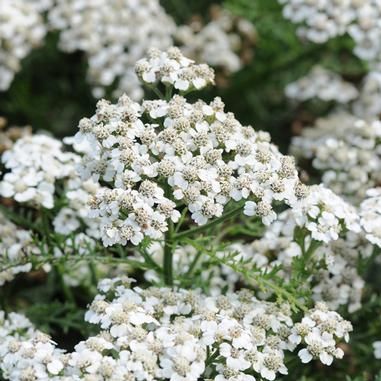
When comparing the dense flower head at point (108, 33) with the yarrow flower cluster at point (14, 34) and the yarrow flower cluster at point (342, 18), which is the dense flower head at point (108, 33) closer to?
the yarrow flower cluster at point (14, 34)

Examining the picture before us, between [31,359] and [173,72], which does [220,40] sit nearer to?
[173,72]

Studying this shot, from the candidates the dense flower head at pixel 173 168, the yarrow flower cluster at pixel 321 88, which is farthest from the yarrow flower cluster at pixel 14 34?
the dense flower head at pixel 173 168

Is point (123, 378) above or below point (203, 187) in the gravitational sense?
below

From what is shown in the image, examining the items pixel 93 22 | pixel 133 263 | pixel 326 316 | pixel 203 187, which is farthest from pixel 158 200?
pixel 93 22

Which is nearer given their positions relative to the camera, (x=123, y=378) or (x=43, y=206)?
(x=123, y=378)

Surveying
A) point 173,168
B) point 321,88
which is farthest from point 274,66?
point 173,168

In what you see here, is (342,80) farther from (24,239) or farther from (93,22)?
(24,239)
